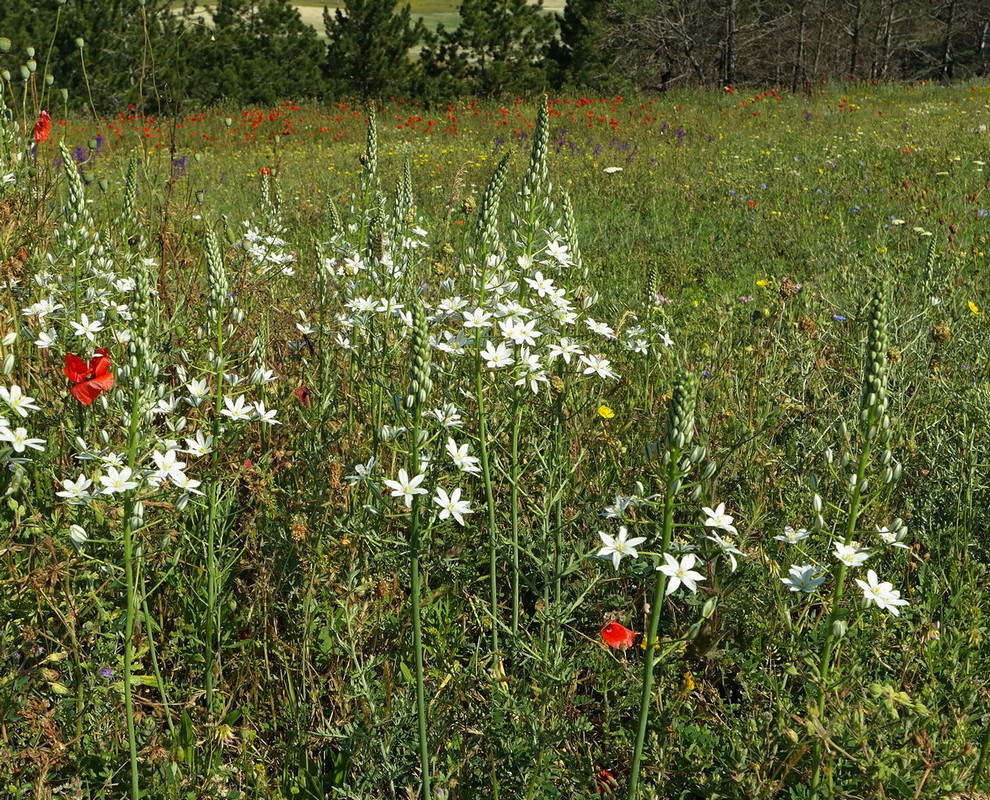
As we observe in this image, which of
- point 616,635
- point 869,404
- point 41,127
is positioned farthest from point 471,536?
point 41,127

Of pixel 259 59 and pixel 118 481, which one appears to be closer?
pixel 118 481

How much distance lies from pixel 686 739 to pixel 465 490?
130 cm

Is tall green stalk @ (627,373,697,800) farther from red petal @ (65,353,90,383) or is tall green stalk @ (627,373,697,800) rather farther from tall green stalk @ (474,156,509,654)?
red petal @ (65,353,90,383)

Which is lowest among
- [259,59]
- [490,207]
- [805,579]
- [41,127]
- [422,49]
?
[805,579]

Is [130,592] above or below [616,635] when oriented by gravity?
above

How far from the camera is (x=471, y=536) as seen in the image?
315cm

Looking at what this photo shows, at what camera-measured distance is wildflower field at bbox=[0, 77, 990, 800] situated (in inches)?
80.5

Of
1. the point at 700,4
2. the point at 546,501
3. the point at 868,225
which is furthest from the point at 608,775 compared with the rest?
the point at 700,4

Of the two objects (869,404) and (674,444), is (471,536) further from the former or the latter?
(869,404)

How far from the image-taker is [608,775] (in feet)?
7.45

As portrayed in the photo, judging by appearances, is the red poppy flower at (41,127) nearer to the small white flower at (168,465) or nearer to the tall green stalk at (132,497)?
the tall green stalk at (132,497)

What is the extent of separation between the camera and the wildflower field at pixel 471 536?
2.04 metres

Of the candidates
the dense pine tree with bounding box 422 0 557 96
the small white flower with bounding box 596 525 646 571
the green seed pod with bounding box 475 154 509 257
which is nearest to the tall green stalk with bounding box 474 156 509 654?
the green seed pod with bounding box 475 154 509 257

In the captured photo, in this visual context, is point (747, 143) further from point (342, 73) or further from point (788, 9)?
point (788, 9)
